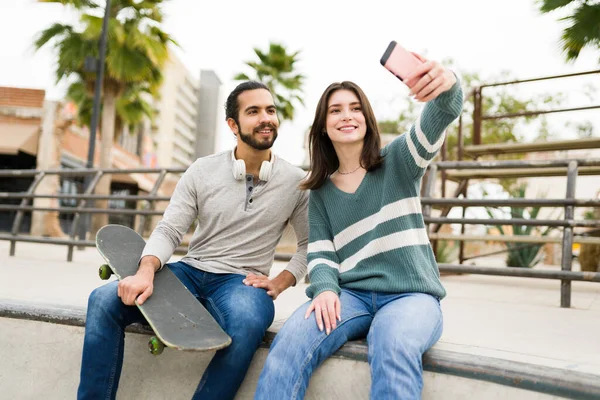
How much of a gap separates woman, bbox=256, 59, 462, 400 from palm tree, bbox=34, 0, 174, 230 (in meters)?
14.7

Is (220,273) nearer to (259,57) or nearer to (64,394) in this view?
(64,394)

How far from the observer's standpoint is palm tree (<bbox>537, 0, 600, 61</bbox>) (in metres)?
8.99

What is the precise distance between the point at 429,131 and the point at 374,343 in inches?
34.1

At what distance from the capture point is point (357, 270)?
86.0 inches

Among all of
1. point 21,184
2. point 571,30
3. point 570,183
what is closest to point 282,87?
point 21,184

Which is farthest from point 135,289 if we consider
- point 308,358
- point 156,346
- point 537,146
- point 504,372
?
point 537,146

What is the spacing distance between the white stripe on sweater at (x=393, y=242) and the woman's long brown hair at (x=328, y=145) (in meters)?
0.34

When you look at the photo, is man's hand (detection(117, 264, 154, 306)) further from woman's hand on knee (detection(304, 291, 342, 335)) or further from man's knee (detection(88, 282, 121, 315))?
woman's hand on knee (detection(304, 291, 342, 335))

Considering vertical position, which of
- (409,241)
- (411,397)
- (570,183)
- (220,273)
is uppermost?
(570,183)

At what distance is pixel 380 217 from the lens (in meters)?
2.16

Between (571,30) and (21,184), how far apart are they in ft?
62.7

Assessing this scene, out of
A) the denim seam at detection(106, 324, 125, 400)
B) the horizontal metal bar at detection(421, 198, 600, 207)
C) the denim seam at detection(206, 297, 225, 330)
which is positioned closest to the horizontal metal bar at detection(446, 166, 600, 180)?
the horizontal metal bar at detection(421, 198, 600, 207)

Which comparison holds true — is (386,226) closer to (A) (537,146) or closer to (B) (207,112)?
(A) (537,146)

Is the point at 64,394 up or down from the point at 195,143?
down
